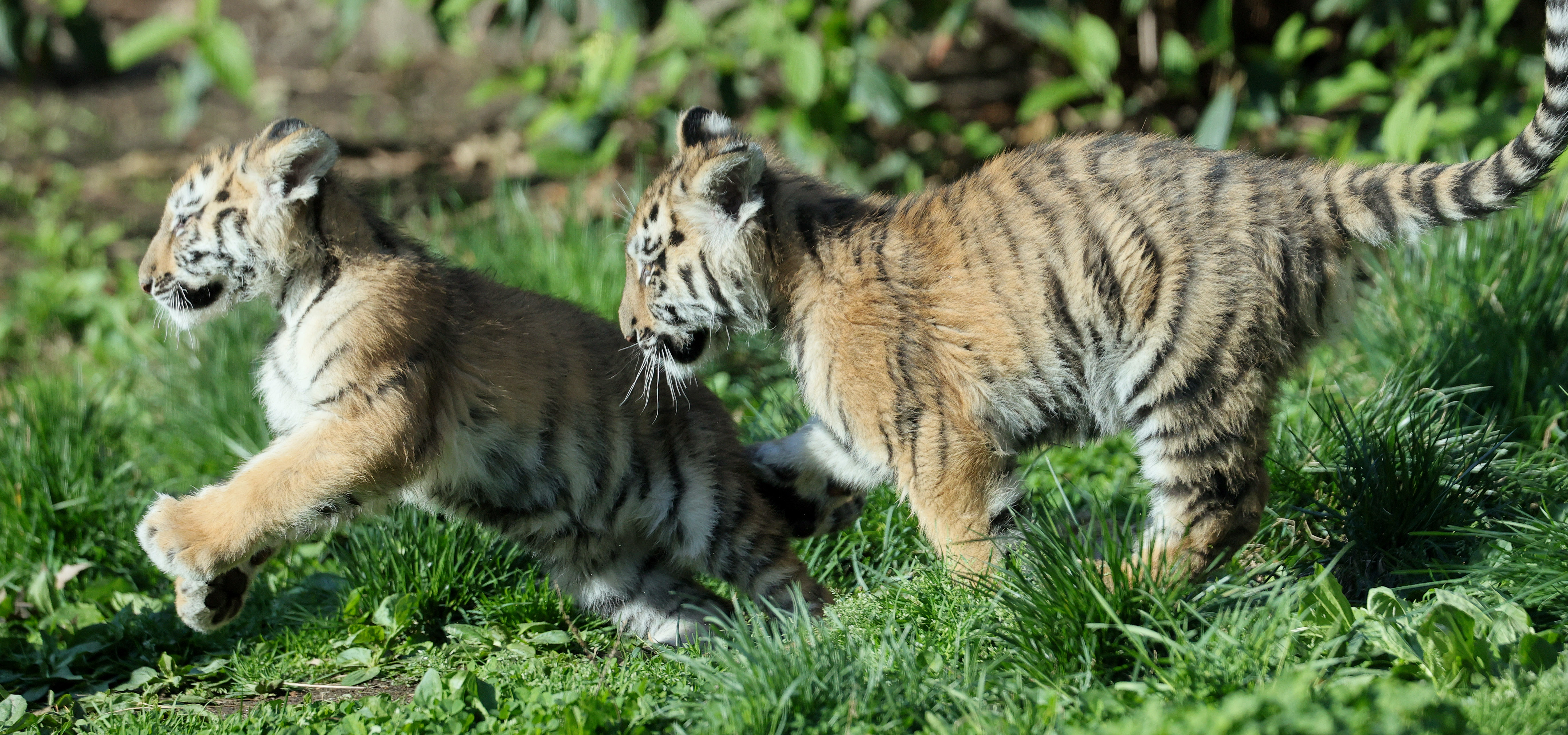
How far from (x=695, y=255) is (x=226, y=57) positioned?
3.25m

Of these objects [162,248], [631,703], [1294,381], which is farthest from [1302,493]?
[162,248]

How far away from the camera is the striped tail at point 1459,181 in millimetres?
3186

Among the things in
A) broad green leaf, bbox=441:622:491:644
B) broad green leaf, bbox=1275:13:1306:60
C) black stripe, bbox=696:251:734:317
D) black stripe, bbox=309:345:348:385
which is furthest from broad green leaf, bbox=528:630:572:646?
broad green leaf, bbox=1275:13:1306:60

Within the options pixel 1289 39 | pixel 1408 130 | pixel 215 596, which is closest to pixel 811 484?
pixel 215 596

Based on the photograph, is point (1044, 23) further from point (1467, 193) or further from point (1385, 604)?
point (1385, 604)

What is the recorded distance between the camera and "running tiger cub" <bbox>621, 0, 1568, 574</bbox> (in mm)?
3395

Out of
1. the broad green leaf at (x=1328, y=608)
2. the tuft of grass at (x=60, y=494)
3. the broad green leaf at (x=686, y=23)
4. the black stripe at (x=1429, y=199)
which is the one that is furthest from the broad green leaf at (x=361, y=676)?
the broad green leaf at (x=686, y=23)

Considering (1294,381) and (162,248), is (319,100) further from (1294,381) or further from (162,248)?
(1294,381)

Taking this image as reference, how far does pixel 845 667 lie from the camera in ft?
9.41

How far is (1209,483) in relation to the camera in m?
3.45

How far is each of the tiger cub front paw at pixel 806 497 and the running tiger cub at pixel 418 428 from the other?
31mm

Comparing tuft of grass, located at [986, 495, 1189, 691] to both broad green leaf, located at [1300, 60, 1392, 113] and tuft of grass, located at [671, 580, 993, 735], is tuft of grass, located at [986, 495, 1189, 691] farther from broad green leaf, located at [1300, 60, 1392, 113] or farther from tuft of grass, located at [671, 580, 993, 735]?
broad green leaf, located at [1300, 60, 1392, 113]

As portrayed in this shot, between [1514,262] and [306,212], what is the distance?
434 cm

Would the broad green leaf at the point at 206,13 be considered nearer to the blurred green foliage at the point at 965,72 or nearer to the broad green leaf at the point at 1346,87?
the blurred green foliage at the point at 965,72
